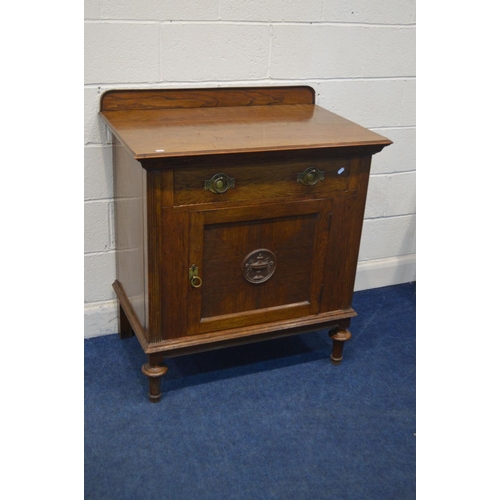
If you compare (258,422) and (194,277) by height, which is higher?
(194,277)

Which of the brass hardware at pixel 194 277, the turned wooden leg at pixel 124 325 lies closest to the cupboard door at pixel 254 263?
the brass hardware at pixel 194 277

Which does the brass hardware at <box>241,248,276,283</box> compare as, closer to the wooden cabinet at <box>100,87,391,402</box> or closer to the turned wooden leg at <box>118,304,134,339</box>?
the wooden cabinet at <box>100,87,391,402</box>

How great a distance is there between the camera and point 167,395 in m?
1.97

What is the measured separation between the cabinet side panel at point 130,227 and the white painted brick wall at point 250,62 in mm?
82

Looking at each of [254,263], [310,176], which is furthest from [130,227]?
[310,176]

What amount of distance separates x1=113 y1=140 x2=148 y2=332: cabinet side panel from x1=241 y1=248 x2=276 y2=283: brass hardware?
30cm

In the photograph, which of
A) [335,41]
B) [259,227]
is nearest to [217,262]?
[259,227]

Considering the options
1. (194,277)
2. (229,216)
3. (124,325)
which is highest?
(229,216)

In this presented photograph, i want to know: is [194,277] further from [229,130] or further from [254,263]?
[229,130]

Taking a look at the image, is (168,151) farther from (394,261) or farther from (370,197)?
(394,261)

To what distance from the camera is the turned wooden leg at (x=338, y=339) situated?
2.11 metres

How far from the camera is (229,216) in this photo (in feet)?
5.77

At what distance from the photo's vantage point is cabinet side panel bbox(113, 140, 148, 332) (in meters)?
1.76

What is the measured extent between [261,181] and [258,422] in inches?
27.6
